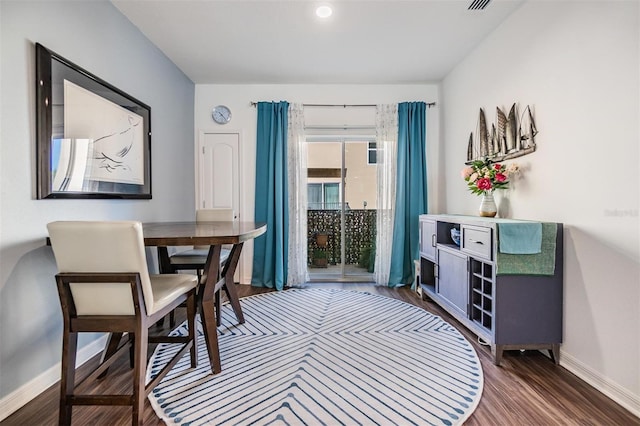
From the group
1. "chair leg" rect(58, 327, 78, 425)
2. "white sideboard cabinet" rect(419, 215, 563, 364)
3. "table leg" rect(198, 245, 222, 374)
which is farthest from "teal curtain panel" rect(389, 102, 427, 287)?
"chair leg" rect(58, 327, 78, 425)

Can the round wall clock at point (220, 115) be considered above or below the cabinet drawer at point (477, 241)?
above

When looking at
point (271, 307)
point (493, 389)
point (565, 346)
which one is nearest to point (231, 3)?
point (271, 307)

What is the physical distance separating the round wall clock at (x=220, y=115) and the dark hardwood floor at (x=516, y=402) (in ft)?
9.17

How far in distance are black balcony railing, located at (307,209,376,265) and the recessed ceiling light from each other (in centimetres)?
229

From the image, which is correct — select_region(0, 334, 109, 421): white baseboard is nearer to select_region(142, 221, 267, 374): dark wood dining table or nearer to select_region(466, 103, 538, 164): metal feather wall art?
select_region(142, 221, 267, 374): dark wood dining table

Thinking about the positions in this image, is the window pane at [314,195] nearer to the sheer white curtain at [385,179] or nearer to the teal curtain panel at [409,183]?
the sheer white curtain at [385,179]

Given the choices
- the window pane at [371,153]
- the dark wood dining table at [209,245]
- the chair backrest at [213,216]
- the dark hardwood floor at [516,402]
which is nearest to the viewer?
the dark hardwood floor at [516,402]

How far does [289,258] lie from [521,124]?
2.72 metres

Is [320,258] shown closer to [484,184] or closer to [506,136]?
[484,184]

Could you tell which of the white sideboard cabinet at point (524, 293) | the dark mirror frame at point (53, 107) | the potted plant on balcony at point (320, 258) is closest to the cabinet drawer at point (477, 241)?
the white sideboard cabinet at point (524, 293)

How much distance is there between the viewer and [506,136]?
2395mm

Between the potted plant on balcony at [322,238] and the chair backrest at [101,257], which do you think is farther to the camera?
the potted plant on balcony at [322,238]

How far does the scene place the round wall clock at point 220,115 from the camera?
12.3 feet

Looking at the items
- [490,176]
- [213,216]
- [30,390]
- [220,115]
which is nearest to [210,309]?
[30,390]
